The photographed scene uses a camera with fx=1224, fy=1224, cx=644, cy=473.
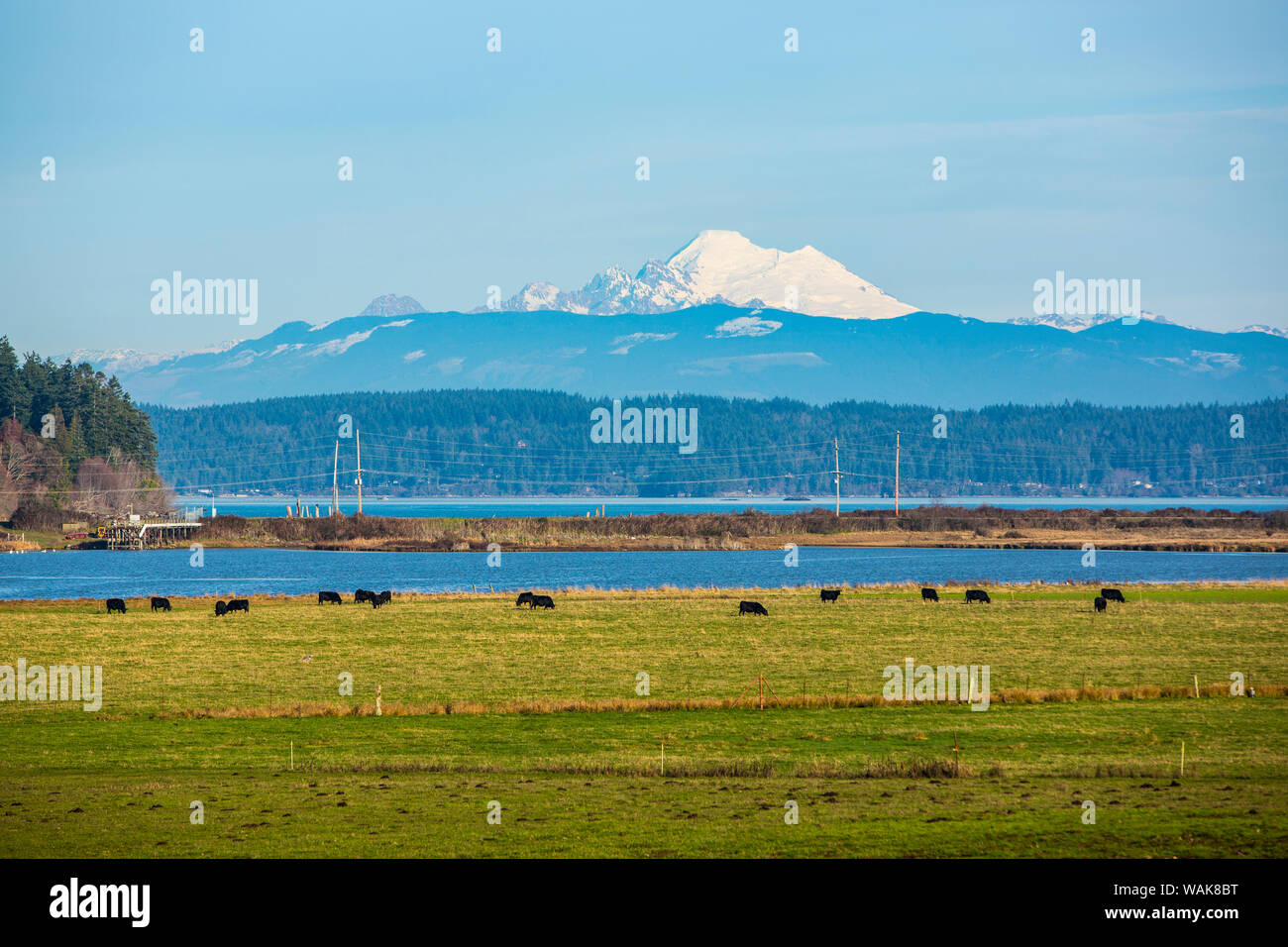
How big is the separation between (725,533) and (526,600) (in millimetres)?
85470

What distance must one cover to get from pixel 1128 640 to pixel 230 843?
42736mm

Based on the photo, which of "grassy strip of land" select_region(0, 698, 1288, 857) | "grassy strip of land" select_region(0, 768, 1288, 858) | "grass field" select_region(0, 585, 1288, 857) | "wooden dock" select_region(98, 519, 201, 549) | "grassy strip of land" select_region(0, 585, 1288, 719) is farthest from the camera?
"wooden dock" select_region(98, 519, 201, 549)

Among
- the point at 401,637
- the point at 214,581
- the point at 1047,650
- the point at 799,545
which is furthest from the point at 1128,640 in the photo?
the point at 799,545

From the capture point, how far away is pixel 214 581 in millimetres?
100688

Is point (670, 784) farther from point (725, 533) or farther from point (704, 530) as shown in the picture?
point (704, 530)

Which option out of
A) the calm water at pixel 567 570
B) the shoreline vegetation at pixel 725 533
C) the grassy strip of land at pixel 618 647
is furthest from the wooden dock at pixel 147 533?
the grassy strip of land at pixel 618 647

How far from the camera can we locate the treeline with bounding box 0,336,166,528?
15375 cm

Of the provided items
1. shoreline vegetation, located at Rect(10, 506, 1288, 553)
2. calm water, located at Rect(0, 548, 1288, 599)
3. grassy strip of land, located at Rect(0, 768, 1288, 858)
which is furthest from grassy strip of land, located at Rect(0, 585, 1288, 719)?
shoreline vegetation, located at Rect(10, 506, 1288, 553)

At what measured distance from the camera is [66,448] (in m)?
166

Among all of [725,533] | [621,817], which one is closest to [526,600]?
[621,817]

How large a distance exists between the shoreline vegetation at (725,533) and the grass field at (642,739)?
287 ft

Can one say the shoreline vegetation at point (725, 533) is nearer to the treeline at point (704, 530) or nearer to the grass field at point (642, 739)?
the treeline at point (704, 530)

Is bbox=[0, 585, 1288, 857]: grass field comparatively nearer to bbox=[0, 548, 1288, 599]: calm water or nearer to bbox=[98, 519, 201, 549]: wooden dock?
bbox=[0, 548, 1288, 599]: calm water

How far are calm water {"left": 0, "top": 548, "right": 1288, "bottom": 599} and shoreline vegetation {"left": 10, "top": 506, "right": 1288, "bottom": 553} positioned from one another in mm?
3926
